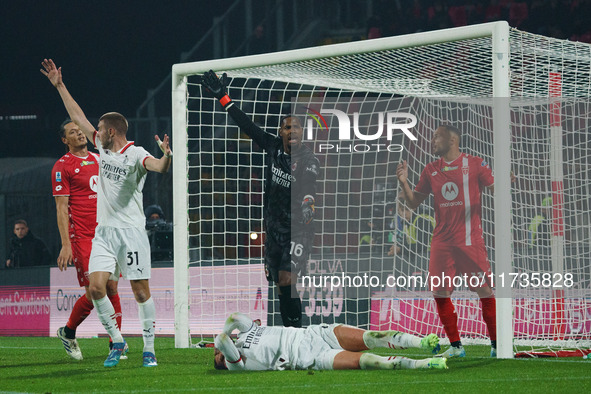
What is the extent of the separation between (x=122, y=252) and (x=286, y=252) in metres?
1.39

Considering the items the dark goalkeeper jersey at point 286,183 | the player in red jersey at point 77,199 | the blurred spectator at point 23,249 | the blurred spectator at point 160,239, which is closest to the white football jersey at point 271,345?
the dark goalkeeper jersey at point 286,183

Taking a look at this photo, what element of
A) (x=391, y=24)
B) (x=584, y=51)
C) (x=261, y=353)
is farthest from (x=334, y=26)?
(x=261, y=353)

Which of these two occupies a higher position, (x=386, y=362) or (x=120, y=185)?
(x=120, y=185)

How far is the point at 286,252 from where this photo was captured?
291 inches

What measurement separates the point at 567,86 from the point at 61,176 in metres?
4.85

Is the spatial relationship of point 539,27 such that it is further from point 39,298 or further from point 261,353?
point 261,353

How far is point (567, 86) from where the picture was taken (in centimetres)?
876

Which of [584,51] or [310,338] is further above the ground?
[584,51]

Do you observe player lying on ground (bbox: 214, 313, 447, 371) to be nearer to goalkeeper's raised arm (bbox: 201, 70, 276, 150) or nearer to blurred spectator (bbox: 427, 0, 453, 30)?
goalkeeper's raised arm (bbox: 201, 70, 276, 150)

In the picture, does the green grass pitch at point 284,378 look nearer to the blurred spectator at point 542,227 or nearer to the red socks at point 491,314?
the red socks at point 491,314

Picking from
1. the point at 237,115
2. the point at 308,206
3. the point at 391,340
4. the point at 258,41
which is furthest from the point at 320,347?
the point at 258,41

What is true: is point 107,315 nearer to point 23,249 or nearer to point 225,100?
point 225,100

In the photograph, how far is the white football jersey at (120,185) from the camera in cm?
668

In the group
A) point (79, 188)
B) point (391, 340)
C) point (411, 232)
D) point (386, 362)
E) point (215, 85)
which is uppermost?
point (215, 85)
